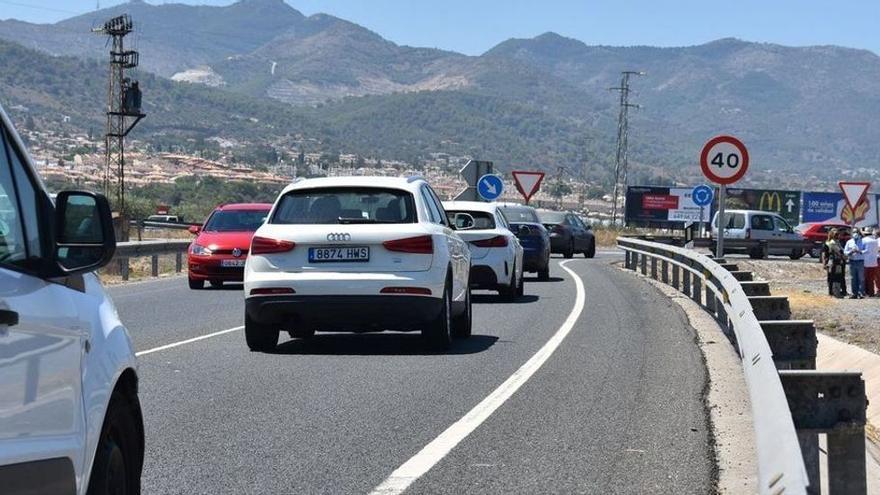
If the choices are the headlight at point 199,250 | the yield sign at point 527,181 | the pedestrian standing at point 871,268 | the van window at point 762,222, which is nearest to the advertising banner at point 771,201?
the van window at point 762,222

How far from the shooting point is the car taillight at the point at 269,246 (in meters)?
14.2

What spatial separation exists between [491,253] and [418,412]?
12.5 m

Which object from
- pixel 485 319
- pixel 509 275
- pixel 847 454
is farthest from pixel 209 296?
pixel 847 454

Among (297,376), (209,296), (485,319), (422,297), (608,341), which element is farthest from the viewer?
(209,296)

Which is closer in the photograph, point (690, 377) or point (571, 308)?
point (690, 377)

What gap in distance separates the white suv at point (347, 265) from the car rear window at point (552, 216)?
3215 cm

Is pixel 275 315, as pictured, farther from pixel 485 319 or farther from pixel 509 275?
pixel 509 275

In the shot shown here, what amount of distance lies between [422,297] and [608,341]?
2.87 m

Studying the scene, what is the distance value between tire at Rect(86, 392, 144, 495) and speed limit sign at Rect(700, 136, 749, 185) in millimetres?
17106

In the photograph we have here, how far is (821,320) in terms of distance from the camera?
71.7 ft

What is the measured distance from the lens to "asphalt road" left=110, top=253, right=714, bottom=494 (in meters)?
7.86

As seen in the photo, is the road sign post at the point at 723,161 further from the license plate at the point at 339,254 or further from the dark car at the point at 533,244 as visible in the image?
the license plate at the point at 339,254

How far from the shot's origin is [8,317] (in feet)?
12.9

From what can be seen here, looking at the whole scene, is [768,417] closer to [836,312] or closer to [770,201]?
[836,312]
